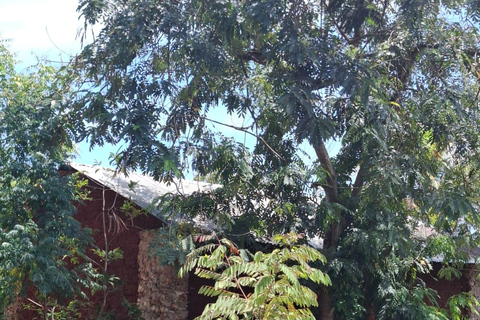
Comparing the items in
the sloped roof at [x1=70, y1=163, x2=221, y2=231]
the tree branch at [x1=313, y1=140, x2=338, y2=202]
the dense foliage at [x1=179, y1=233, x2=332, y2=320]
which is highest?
the tree branch at [x1=313, y1=140, x2=338, y2=202]

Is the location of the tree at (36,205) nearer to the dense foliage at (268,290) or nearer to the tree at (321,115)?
the tree at (321,115)

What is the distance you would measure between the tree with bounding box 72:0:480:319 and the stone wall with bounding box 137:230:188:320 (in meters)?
1.07

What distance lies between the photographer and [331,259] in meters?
10.2

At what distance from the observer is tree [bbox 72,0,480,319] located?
30.5ft

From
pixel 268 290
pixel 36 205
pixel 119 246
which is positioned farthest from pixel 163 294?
pixel 268 290

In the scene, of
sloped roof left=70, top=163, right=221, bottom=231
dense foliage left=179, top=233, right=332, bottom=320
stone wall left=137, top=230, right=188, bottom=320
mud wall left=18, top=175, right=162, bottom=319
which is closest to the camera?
dense foliage left=179, top=233, right=332, bottom=320

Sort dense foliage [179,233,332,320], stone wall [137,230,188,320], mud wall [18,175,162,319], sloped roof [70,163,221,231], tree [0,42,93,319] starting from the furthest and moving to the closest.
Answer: mud wall [18,175,162,319] → sloped roof [70,163,221,231] → stone wall [137,230,188,320] → tree [0,42,93,319] → dense foliage [179,233,332,320]

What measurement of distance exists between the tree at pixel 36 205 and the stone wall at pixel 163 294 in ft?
3.45

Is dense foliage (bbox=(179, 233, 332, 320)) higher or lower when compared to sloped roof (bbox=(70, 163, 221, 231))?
lower

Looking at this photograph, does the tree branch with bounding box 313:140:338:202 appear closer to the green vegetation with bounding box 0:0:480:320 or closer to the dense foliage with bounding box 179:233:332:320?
the green vegetation with bounding box 0:0:480:320

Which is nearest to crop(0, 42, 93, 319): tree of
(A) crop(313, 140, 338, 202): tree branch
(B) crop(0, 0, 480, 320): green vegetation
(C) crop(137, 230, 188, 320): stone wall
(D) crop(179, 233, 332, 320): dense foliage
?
(B) crop(0, 0, 480, 320): green vegetation

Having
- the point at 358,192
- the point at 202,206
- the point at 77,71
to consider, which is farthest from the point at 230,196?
the point at 77,71

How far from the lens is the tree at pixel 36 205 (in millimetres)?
8547

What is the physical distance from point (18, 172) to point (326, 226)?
4530 millimetres
